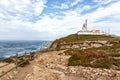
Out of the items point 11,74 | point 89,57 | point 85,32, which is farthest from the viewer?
point 85,32

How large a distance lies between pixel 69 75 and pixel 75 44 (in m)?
33.6

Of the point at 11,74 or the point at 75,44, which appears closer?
the point at 11,74

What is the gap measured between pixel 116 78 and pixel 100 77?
1463mm

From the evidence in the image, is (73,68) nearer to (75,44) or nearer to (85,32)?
(75,44)

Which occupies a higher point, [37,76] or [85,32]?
[85,32]

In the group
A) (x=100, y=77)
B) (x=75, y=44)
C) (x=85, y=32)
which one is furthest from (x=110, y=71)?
(x=85, y=32)

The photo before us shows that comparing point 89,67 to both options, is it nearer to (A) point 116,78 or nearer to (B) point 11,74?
(A) point 116,78

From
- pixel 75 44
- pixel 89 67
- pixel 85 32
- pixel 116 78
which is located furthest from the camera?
pixel 85 32

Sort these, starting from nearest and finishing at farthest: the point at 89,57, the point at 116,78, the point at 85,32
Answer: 1. the point at 116,78
2. the point at 89,57
3. the point at 85,32

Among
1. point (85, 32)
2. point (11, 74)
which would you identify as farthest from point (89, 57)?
point (85, 32)

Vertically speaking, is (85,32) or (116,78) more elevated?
(85,32)

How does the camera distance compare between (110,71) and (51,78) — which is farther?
(110,71)

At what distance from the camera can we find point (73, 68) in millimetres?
19938

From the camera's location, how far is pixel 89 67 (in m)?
19.9
